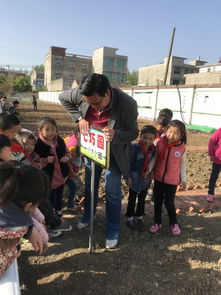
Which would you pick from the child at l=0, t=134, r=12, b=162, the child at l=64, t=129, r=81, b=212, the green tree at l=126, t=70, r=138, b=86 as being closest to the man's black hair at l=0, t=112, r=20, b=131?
the child at l=0, t=134, r=12, b=162

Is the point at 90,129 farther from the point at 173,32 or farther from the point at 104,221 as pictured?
the point at 173,32

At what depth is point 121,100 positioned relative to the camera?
2.70 meters

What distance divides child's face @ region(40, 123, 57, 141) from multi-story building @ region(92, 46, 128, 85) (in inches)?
2667

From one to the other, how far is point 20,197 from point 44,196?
160 mm

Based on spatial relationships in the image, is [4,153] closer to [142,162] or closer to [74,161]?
[74,161]

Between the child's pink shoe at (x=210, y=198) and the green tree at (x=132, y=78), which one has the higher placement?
the green tree at (x=132, y=78)

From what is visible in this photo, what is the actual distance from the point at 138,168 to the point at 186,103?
15184 millimetres

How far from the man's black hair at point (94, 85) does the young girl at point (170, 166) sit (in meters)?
1.08

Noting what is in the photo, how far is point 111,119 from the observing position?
2.70m

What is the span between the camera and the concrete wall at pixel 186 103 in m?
15.1

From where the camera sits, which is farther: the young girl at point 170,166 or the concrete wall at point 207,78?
the concrete wall at point 207,78

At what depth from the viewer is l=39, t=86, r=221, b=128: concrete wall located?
1512 cm

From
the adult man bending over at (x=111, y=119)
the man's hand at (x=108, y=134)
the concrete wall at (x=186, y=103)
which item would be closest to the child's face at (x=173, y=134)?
the adult man bending over at (x=111, y=119)

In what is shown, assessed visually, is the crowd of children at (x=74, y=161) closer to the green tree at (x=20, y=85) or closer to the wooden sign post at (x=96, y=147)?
the wooden sign post at (x=96, y=147)
